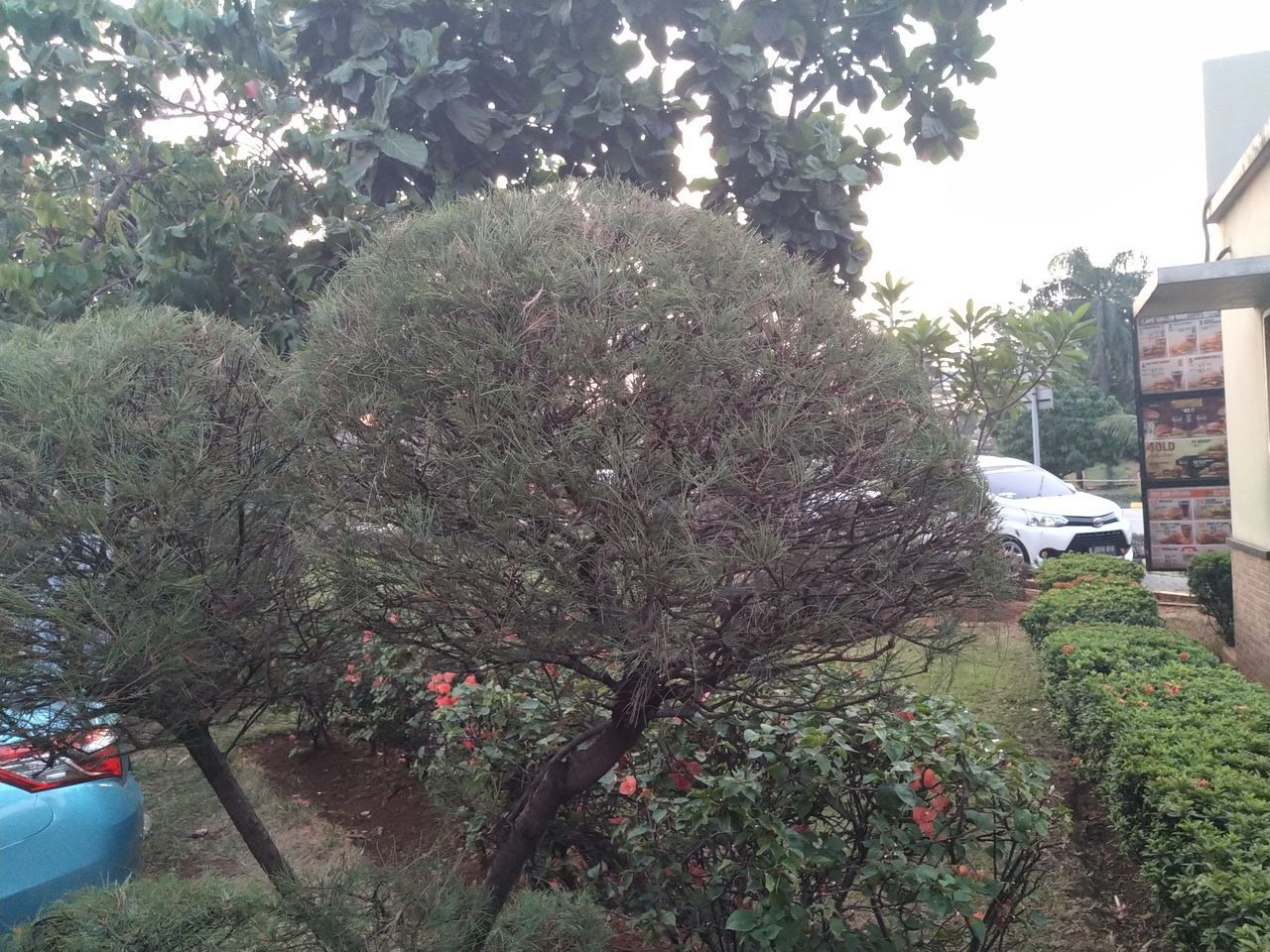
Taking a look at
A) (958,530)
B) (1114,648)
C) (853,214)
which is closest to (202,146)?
(853,214)

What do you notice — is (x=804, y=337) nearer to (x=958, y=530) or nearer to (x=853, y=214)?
(x=958, y=530)

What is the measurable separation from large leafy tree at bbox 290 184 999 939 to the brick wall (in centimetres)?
617

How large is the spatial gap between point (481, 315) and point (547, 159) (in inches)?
121

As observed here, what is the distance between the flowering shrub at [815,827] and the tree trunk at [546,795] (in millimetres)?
183

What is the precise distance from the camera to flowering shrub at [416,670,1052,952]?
2.67m

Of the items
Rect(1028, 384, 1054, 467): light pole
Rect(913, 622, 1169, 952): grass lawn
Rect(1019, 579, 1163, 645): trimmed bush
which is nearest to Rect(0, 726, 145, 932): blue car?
Rect(913, 622, 1169, 952): grass lawn

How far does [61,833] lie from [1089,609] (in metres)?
6.63

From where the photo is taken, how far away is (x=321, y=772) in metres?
5.78

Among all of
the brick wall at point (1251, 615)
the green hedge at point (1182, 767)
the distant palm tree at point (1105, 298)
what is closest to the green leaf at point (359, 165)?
the green hedge at point (1182, 767)

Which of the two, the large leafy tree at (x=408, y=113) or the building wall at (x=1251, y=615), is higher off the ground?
the large leafy tree at (x=408, y=113)

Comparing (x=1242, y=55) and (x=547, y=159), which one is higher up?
(x=1242, y=55)

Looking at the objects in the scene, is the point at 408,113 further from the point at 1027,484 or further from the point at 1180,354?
the point at 1027,484

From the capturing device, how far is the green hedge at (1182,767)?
2.80m

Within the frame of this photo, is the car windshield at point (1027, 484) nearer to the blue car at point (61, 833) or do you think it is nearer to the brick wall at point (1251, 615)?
the brick wall at point (1251, 615)
